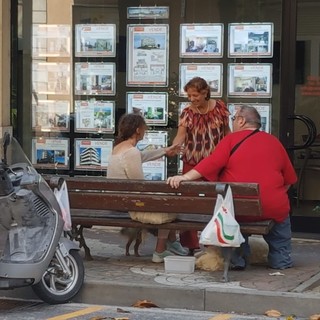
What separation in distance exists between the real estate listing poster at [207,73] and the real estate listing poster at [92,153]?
117cm

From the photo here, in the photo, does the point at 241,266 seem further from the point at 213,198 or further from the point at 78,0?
the point at 78,0

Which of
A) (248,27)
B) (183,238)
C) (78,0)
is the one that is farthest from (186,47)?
(183,238)

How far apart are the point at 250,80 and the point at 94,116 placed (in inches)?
77.8

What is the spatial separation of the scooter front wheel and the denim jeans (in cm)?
147

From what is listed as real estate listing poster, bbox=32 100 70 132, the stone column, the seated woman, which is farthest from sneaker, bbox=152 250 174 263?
the stone column

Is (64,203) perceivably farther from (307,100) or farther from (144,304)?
(307,100)

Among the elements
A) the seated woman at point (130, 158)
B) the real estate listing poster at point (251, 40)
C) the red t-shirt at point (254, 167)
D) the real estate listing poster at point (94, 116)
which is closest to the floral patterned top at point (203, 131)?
the seated woman at point (130, 158)

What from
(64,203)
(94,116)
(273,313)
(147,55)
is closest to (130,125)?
(64,203)

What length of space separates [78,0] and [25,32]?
813 mm

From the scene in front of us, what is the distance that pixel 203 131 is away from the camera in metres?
8.02

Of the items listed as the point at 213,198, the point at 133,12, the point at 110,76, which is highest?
the point at 133,12

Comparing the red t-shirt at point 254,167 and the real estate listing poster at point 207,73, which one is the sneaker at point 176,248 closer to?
the red t-shirt at point 254,167

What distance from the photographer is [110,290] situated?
267 inches

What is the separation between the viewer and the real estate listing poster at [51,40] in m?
10.2
